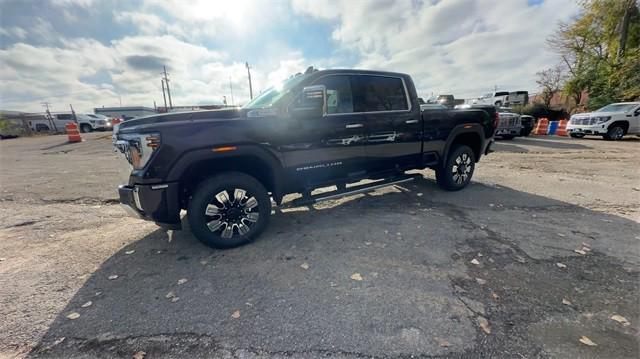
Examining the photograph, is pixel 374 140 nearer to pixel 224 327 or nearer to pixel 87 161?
pixel 224 327

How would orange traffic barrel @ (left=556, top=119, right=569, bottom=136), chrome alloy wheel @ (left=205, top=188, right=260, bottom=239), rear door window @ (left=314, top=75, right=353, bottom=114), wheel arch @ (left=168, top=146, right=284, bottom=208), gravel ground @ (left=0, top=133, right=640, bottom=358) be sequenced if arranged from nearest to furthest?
gravel ground @ (left=0, top=133, right=640, bottom=358) → wheel arch @ (left=168, top=146, right=284, bottom=208) → chrome alloy wheel @ (left=205, top=188, right=260, bottom=239) → rear door window @ (left=314, top=75, right=353, bottom=114) → orange traffic barrel @ (left=556, top=119, right=569, bottom=136)

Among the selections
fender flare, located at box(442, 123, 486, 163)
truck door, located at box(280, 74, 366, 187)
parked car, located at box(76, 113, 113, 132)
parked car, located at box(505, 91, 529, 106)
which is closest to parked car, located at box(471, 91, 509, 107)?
parked car, located at box(505, 91, 529, 106)

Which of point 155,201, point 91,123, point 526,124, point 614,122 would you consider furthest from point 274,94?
point 91,123

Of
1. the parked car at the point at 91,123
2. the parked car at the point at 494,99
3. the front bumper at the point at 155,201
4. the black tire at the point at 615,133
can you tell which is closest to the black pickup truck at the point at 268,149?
the front bumper at the point at 155,201

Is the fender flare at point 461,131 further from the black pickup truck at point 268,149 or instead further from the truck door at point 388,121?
the truck door at point 388,121

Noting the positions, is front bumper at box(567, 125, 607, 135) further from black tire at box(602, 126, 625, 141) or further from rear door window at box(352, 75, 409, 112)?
rear door window at box(352, 75, 409, 112)

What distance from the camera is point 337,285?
2.57m

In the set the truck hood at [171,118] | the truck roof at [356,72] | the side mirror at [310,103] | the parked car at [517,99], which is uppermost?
the parked car at [517,99]

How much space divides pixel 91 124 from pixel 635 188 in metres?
33.8

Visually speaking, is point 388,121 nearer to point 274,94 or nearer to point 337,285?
point 274,94

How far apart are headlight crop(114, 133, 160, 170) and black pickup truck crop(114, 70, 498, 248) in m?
0.01

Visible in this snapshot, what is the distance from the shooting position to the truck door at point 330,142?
11.5 feet

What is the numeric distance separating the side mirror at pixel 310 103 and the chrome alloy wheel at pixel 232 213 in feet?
3.70

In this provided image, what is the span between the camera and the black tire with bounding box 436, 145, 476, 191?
5211 mm
